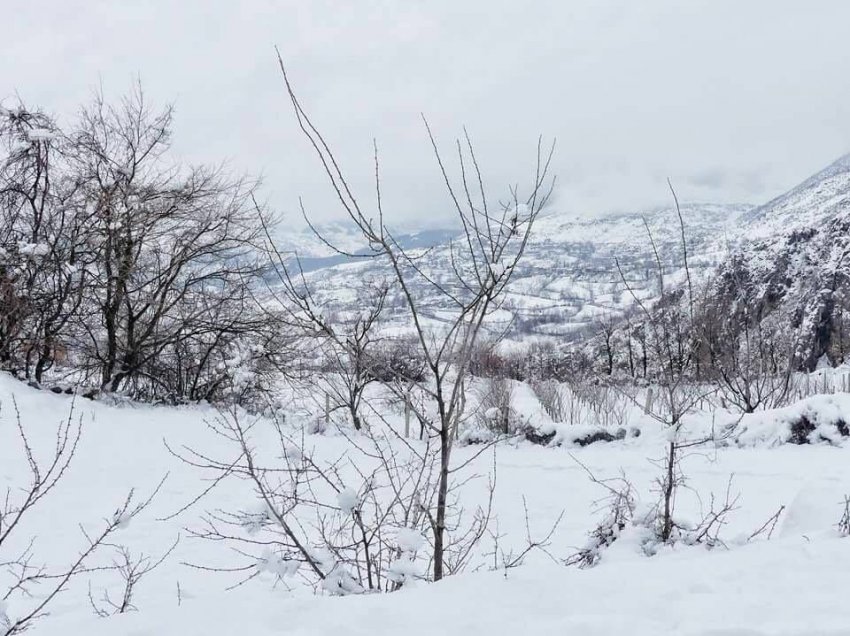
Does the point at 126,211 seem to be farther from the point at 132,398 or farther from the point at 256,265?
the point at 132,398

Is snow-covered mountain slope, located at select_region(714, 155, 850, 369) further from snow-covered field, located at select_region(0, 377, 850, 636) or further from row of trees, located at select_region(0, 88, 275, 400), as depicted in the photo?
row of trees, located at select_region(0, 88, 275, 400)

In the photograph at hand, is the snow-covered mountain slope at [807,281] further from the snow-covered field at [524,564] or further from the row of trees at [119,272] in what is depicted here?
the row of trees at [119,272]

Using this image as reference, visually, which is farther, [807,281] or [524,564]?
[807,281]

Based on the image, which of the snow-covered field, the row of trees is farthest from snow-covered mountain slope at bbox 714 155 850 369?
the row of trees

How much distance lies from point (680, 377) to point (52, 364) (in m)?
14.0

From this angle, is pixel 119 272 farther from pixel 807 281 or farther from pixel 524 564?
pixel 807 281

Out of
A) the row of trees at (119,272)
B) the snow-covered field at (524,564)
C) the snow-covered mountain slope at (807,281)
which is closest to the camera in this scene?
the snow-covered field at (524,564)

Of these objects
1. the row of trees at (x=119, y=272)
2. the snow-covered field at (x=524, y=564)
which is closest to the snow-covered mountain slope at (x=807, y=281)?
the snow-covered field at (x=524, y=564)

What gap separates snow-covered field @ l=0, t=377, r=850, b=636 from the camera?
1990 millimetres

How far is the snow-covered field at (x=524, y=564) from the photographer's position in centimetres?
199

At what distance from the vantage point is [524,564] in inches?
112

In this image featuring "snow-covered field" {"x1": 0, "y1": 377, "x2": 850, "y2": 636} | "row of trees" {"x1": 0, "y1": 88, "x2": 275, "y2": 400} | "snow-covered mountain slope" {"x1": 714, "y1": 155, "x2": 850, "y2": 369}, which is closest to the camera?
"snow-covered field" {"x1": 0, "y1": 377, "x2": 850, "y2": 636}

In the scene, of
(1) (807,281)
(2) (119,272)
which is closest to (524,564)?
(2) (119,272)

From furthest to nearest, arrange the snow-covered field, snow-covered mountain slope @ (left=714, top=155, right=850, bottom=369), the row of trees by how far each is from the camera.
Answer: snow-covered mountain slope @ (left=714, top=155, right=850, bottom=369), the row of trees, the snow-covered field
